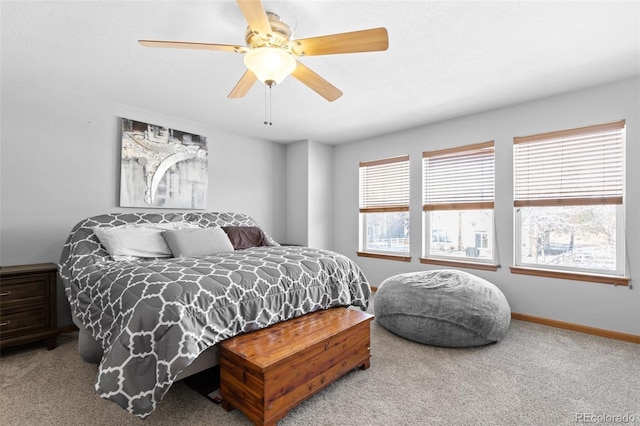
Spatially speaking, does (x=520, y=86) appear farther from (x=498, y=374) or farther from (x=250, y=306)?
(x=250, y=306)

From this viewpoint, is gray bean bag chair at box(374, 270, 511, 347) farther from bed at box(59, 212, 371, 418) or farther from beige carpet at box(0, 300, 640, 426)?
bed at box(59, 212, 371, 418)

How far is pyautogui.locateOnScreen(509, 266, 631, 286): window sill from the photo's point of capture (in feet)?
9.48

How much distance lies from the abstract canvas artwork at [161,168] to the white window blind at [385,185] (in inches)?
92.3

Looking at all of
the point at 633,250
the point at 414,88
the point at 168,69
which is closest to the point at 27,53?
the point at 168,69

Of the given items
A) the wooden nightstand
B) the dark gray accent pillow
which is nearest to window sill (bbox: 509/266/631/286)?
the dark gray accent pillow

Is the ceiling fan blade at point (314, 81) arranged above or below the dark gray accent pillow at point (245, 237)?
above

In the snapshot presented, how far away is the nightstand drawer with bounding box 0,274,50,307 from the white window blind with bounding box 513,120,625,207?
180 inches

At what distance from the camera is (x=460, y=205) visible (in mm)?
3945

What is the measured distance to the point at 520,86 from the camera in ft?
9.92

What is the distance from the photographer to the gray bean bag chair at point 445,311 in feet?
8.77

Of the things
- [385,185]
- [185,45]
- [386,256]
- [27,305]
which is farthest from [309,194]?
[27,305]

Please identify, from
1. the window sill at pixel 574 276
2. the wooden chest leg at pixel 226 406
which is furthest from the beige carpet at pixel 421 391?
the window sill at pixel 574 276

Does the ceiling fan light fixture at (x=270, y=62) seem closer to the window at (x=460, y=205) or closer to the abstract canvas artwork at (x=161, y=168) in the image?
the abstract canvas artwork at (x=161, y=168)

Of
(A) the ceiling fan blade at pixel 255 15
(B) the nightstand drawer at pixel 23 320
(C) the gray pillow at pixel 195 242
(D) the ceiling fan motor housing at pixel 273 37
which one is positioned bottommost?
(B) the nightstand drawer at pixel 23 320
